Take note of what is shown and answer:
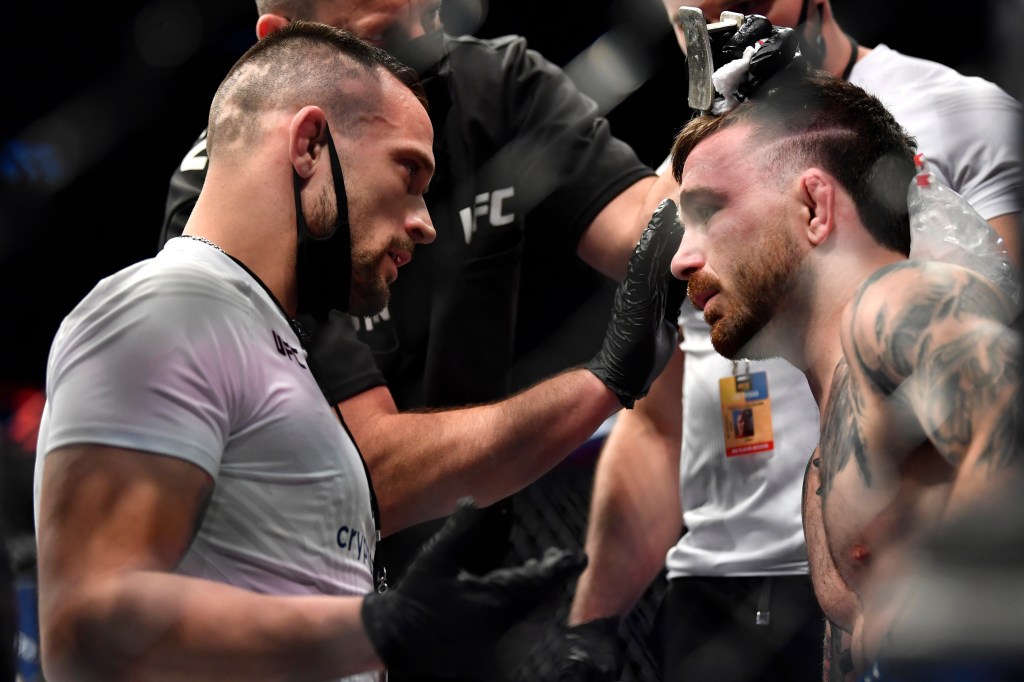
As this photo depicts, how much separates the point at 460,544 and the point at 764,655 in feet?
4.00

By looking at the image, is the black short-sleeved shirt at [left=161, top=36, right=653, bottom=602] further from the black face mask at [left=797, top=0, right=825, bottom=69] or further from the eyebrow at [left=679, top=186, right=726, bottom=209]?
the eyebrow at [left=679, top=186, right=726, bottom=209]

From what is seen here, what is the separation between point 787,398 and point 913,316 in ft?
2.92

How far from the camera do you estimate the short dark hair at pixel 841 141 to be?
175 cm

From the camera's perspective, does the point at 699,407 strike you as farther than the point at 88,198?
No

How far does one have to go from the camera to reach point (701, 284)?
1795 mm

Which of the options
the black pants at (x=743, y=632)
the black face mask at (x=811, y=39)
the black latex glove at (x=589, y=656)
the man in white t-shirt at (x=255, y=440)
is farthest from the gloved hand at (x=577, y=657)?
the black face mask at (x=811, y=39)

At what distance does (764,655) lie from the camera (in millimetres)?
2186

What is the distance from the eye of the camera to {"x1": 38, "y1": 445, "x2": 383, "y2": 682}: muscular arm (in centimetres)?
118

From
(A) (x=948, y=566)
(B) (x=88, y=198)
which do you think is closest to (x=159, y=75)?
(B) (x=88, y=198)

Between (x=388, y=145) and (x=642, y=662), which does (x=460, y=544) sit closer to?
(x=388, y=145)

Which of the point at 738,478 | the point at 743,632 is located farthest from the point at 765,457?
the point at 743,632

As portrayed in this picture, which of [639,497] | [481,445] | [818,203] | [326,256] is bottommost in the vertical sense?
[639,497]

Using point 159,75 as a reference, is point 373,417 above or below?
below

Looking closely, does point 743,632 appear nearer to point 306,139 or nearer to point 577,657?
point 577,657
